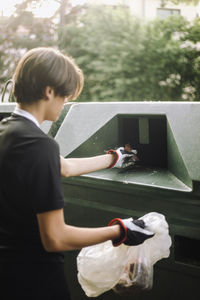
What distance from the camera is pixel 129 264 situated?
162cm

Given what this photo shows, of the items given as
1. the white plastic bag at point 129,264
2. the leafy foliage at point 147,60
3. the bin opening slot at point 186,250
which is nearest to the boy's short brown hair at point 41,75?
the white plastic bag at point 129,264

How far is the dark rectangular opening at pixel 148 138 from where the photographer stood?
2.23 meters

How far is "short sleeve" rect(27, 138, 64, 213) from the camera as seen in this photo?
1.09 metres

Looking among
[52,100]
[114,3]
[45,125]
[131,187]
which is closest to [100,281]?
[131,187]

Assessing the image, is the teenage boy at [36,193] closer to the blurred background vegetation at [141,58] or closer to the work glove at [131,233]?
the work glove at [131,233]

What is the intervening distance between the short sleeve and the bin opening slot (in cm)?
84

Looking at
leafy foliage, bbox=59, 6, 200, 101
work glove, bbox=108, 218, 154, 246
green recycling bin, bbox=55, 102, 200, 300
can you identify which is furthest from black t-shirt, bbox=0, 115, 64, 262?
leafy foliage, bbox=59, 6, 200, 101

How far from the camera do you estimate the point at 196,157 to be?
5.65ft

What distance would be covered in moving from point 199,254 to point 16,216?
0.97m

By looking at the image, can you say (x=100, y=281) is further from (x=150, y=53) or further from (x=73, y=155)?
(x=150, y=53)

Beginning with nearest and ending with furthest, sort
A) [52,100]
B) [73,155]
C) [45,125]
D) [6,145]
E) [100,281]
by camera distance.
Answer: [6,145] < [52,100] < [100,281] < [73,155] < [45,125]

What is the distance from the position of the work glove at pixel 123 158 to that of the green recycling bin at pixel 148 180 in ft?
0.15

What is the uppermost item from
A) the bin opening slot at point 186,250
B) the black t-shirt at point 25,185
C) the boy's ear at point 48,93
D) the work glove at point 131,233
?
the boy's ear at point 48,93

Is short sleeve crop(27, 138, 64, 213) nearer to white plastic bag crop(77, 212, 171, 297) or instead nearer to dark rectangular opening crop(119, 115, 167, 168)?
white plastic bag crop(77, 212, 171, 297)
